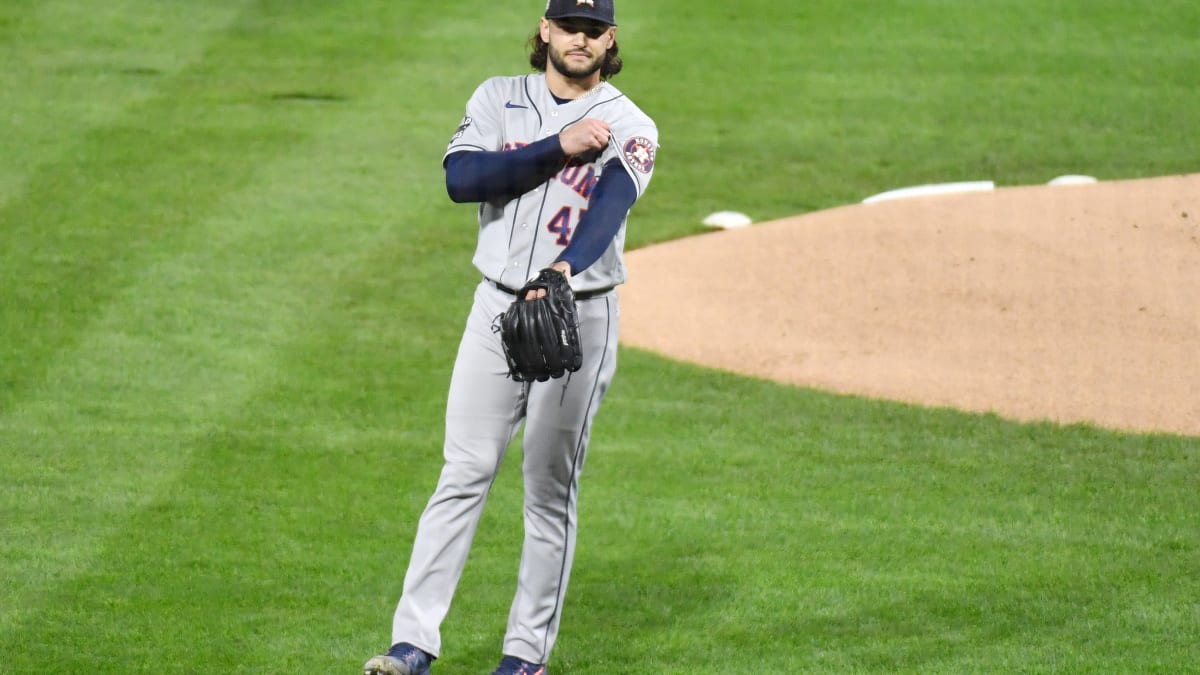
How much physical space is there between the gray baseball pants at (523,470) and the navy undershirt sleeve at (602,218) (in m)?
0.26

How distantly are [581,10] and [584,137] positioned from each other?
1.29 feet

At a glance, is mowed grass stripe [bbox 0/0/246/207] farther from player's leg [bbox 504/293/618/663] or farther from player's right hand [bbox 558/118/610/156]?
player's right hand [bbox 558/118/610/156]

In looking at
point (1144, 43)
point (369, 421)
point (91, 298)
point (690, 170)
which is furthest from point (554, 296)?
point (1144, 43)

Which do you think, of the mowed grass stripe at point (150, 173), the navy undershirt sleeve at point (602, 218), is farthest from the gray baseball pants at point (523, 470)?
the mowed grass stripe at point (150, 173)

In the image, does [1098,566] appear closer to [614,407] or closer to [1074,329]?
[614,407]

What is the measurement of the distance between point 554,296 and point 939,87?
31.4ft

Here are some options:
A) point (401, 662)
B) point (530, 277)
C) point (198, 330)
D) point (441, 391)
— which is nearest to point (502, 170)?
point (530, 277)

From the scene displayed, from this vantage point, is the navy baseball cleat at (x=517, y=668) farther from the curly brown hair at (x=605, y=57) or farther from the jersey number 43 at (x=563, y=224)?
the curly brown hair at (x=605, y=57)

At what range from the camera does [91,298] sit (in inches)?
353

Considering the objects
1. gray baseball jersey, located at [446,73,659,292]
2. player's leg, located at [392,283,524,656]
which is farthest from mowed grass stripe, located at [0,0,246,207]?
player's leg, located at [392,283,524,656]

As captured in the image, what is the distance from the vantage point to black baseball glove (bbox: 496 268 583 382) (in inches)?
176

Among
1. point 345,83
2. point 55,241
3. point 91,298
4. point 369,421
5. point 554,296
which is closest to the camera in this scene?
point 554,296

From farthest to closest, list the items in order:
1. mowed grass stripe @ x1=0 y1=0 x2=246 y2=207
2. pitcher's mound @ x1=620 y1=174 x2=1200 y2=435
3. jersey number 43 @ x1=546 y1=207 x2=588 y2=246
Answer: mowed grass stripe @ x1=0 y1=0 x2=246 y2=207 → pitcher's mound @ x1=620 y1=174 x2=1200 y2=435 → jersey number 43 @ x1=546 y1=207 x2=588 y2=246

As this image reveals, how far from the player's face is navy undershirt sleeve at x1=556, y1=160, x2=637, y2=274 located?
29 cm
